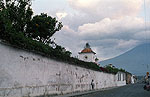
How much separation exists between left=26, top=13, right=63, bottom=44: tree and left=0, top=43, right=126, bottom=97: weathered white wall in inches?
337

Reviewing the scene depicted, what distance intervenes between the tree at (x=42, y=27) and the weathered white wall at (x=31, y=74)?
28.0ft

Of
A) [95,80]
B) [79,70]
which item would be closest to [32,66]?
[79,70]

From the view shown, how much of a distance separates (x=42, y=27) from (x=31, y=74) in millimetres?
17028

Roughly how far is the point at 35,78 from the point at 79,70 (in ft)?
40.4

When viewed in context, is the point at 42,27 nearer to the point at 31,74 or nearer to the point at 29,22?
the point at 29,22

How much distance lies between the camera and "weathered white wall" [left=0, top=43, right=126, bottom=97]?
1253 centimetres

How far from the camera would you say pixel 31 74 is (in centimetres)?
1549

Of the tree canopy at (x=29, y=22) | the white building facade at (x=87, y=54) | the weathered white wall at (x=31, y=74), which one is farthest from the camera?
the white building facade at (x=87, y=54)

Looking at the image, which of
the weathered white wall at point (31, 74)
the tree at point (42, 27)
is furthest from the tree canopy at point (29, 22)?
the weathered white wall at point (31, 74)

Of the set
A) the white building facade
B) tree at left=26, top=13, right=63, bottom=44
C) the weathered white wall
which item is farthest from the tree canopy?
the white building facade

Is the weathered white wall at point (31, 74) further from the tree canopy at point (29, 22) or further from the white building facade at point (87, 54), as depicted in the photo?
the white building facade at point (87, 54)

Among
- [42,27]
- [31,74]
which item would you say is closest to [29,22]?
[42,27]

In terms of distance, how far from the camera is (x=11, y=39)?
508 inches

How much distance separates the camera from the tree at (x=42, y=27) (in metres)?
31.2
